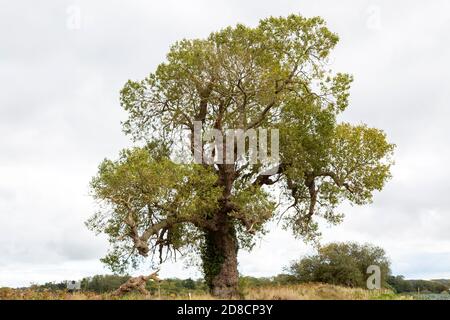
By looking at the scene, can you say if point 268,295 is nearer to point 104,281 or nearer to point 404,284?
point 104,281

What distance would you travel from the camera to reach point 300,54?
121 ft

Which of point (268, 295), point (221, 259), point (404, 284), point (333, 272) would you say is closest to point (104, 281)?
→ point (221, 259)

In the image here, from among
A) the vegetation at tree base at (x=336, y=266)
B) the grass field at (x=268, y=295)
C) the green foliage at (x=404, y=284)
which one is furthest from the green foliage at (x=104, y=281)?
the green foliage at (x=404, y=284)

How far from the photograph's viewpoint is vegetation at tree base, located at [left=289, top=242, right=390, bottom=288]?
44438 millimetres

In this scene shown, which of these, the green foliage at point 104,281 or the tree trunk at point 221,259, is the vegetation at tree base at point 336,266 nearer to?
the tree trunk at point 221,259

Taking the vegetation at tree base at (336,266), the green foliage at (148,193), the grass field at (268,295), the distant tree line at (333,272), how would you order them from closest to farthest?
the grass field at (268,295) < the green foliage at (148,193) < the distant tree line at (333,272) < the vegetation at tree base at (336,266)

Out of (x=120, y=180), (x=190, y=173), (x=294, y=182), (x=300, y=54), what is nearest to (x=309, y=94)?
(x=300, y=54)

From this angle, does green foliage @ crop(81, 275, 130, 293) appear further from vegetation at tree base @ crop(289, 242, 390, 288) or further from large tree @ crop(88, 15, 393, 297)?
vegetation at tree base @ crop(289, 242, 390, 288)

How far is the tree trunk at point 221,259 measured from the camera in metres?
36.9

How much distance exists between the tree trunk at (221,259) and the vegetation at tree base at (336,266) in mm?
7316

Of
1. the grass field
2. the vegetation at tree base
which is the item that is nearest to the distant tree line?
the vegetation at tree base

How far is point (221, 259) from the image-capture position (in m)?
37.4

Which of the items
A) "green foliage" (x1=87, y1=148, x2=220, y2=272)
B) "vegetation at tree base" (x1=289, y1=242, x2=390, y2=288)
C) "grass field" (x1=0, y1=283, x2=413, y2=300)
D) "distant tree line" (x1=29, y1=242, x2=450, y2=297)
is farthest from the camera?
"vegetation at tree base" (x1=289, y1=242, x2=390, y2=288)

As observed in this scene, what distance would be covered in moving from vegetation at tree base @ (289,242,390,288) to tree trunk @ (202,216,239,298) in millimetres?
7316
